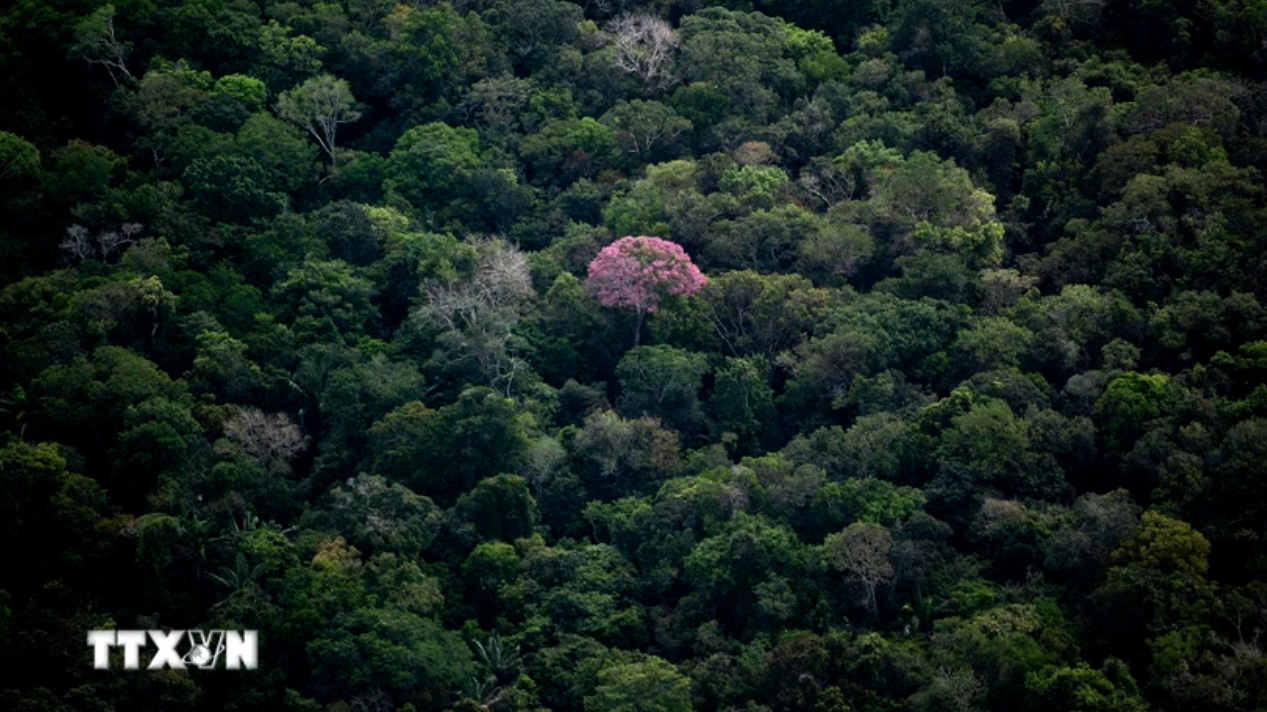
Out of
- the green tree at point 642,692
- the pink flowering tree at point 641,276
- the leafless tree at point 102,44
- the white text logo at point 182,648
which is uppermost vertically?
the leafless tree at point 102,44

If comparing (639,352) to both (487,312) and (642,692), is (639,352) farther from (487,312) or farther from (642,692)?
(642,692)

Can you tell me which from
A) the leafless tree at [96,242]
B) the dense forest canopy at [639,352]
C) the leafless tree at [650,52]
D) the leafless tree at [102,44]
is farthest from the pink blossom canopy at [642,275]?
the leafless tree at [102,44]

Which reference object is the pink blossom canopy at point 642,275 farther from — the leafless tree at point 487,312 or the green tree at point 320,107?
the green tree at point 320,107

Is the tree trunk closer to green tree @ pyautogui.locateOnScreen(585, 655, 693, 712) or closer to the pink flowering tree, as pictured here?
the pink flowering tree

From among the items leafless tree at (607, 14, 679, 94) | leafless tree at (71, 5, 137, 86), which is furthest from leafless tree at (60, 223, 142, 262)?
leafless tree at (607, 14, 679, 94)

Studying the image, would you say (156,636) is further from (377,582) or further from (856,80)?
(856,80)

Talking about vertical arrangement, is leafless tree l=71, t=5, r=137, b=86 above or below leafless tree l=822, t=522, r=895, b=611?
above
